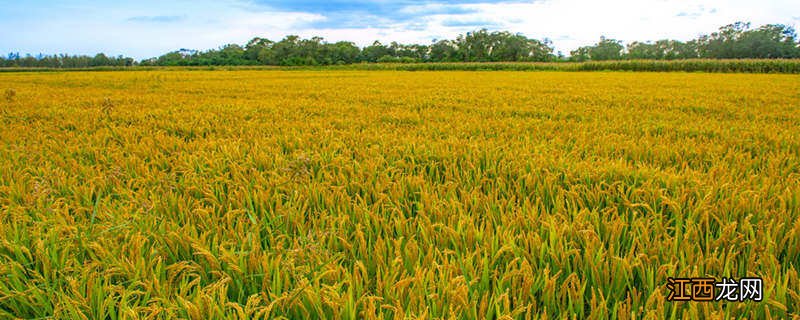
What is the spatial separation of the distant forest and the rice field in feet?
258

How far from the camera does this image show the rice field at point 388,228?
3.44 ft

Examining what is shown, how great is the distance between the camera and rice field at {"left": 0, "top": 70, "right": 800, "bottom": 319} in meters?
1.05

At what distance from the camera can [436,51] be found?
301 feet

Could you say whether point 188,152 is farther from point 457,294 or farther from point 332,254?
point 457,294

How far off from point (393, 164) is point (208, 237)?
1221 mm

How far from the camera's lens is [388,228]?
151 cm

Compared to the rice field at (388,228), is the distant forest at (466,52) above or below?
above

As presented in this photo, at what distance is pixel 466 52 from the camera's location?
297 ft

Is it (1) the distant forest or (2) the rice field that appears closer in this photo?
(2) the rice field

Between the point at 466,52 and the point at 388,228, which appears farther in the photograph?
the point at 466,52

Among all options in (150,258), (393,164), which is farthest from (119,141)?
(150,258)

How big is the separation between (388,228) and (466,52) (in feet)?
306

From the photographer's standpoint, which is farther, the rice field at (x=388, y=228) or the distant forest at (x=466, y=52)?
the distant forest at (x=466, y=52)

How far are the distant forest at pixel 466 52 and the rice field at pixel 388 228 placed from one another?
258 ft
